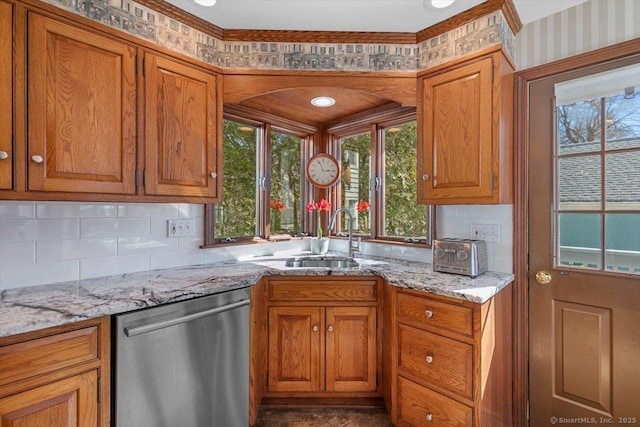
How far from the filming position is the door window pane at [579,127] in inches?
68.2

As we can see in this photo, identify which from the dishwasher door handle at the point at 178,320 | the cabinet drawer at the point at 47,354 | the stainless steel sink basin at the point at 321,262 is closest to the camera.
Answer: the cabinet drawer at the point at 47,354

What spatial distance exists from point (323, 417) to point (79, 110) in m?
2.15

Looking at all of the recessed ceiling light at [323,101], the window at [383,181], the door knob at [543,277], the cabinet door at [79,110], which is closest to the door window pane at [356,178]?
the window at [383,181]

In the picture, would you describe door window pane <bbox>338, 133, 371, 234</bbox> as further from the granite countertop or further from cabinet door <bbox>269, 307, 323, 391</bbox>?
cabinet door <bbox>269, 307, 323, 391</bbox>

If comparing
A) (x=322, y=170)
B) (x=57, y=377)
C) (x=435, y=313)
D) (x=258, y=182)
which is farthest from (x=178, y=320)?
(x=322, y=170)

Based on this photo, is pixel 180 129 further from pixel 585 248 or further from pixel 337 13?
pixel 585 248

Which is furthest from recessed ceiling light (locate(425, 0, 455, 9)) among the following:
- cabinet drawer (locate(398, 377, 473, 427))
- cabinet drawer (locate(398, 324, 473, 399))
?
cabinet drawer (locate(398, 377, 473, 427))

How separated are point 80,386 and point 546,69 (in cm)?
270

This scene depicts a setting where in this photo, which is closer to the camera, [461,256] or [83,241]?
[83,241]

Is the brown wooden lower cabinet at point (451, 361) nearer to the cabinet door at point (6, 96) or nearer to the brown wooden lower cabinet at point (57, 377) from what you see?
the brown wooden lower cabinet at point (57, 377)

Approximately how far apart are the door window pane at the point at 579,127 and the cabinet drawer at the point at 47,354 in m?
2.45

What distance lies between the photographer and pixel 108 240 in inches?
72.9

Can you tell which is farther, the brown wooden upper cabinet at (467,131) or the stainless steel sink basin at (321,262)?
the stainless steel sink basin at (321,262)

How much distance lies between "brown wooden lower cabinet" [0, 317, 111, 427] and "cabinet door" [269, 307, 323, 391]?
0.96 m
